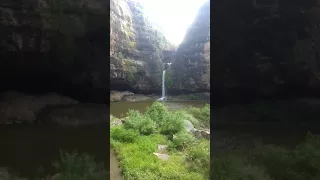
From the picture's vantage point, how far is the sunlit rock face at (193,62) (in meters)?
14.3

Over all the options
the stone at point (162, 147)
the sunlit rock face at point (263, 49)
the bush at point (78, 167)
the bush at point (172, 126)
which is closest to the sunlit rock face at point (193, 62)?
the bush at point (172, 126)

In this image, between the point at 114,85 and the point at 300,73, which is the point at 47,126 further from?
the point at 114,85

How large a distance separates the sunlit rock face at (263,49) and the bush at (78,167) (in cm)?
160

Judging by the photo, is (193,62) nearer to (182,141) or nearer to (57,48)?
(182,141)

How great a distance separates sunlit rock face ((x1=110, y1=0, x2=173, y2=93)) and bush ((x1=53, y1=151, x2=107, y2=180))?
32.7 feet

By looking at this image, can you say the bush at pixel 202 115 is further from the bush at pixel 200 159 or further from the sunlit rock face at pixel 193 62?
the sunlit rock face at pixel 193 62

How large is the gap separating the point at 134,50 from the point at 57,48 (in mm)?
11672

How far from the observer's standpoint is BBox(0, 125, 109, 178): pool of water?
295 cm

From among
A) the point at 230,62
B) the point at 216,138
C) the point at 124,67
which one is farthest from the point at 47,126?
the point at 124,67

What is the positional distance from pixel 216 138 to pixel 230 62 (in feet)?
3.04

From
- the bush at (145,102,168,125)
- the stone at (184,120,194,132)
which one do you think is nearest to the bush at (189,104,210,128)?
the stone at (184,120,194,132)

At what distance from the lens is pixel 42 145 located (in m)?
3.00

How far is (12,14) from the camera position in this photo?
116 inches

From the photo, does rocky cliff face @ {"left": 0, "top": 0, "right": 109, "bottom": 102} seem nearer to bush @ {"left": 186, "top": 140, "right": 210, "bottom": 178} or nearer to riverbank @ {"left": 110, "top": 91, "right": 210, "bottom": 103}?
bush @ {"left": 186, "top": 140, "right": 210, "bottom": 178}
